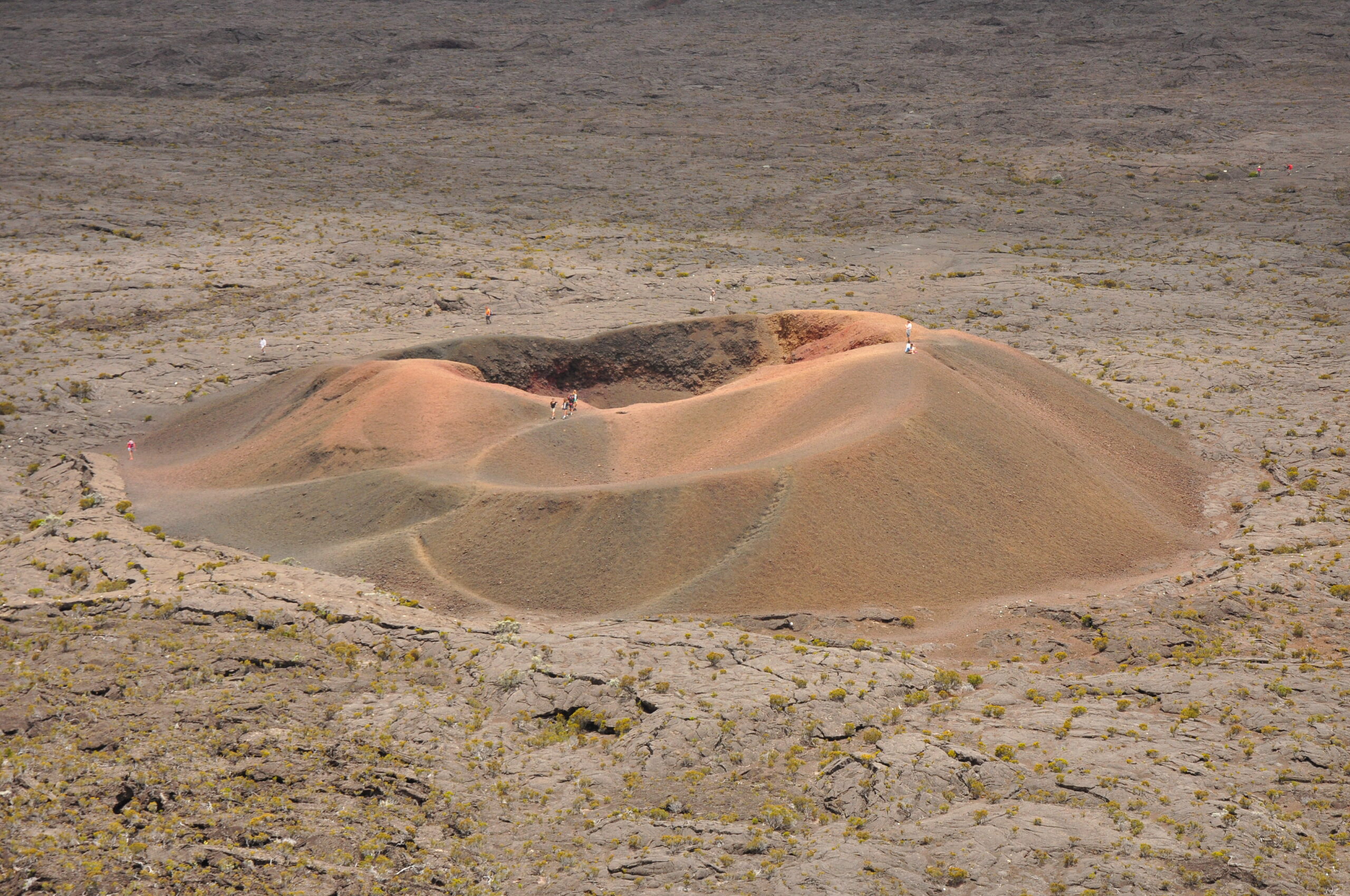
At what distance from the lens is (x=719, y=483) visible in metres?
A: 22.3

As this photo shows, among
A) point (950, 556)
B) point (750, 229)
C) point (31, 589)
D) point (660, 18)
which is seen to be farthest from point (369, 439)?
point (660, 18)

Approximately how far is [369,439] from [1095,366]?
894 inches

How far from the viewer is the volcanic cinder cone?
69.8ft

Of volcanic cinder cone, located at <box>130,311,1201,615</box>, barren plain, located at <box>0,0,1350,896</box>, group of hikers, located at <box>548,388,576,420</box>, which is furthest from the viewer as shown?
group of hikers, located at <box>548,388,576,420</box>

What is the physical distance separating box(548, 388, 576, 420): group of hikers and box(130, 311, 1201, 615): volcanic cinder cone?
0.30 meters

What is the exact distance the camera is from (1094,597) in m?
20.8

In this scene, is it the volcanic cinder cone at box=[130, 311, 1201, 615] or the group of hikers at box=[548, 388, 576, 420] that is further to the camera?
the group of hikers at box=[548, 388, 576, 420]

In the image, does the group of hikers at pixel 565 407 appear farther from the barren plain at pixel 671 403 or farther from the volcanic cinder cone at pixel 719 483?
the barren plain at pixel 671 403

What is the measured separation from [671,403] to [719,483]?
587cm

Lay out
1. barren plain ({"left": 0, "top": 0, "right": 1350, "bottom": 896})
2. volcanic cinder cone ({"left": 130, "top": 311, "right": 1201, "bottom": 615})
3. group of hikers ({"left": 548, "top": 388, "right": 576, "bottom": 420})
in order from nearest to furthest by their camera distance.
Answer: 1. barren plain ({"left": 0, "top": 0, "right": 1350, "bottom": 896})
2. volcanic cinder cone ({"left": 130, "top": 311, "right": 1201, "bottom": 615})
3. group of hikers ({"left": 548, "top": 388, "right": 576, "bottom": 420})

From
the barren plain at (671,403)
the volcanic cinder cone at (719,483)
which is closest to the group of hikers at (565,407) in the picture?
the volcanic cinder cone at (719,483)

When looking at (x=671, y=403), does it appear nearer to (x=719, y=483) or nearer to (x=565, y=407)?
(x=565, y=407)

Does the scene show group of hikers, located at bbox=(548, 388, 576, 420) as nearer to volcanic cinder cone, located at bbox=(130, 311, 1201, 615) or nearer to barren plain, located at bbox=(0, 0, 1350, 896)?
volcanic cinder cone, located at bbox=(130, 311, 1201, 615)

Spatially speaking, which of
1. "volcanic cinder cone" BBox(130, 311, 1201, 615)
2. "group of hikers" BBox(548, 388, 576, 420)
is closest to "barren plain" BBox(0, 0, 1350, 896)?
"volcanic cinder cone" BBox(130, 311, 1201, 615)
